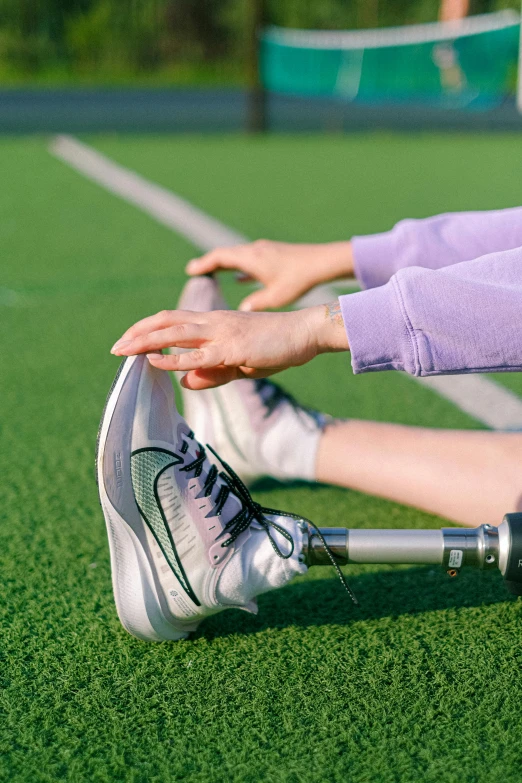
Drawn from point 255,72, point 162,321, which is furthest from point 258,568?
point 255,72

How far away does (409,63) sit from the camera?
40.1 feet

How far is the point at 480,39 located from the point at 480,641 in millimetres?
11186

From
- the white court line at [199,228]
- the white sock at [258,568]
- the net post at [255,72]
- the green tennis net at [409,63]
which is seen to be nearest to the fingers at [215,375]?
the white sock at [258,568]

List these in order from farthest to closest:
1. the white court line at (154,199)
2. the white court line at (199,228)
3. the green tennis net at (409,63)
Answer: the green tennis net at (409,63) → the white court line at (154,199) → the white court line at (199,228)

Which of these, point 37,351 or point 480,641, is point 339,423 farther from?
point 37,351

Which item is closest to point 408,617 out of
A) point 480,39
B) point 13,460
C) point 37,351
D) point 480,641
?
point 480,641

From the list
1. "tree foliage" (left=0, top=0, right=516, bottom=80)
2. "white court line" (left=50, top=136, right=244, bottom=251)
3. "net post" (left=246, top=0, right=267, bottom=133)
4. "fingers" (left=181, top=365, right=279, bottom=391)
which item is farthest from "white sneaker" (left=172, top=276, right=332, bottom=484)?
"tree foliage" (left=0, top=0, right=516, bottom=80)

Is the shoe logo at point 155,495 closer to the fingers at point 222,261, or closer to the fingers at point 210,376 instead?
the fingers at point 210,376

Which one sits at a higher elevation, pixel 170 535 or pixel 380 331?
pixel 380 331

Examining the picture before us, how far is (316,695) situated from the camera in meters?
1.43

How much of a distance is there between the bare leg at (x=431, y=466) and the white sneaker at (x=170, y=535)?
0.43m

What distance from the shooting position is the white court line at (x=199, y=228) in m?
2.75

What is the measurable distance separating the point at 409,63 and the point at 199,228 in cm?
769

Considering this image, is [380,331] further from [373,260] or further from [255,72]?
[255,72]
